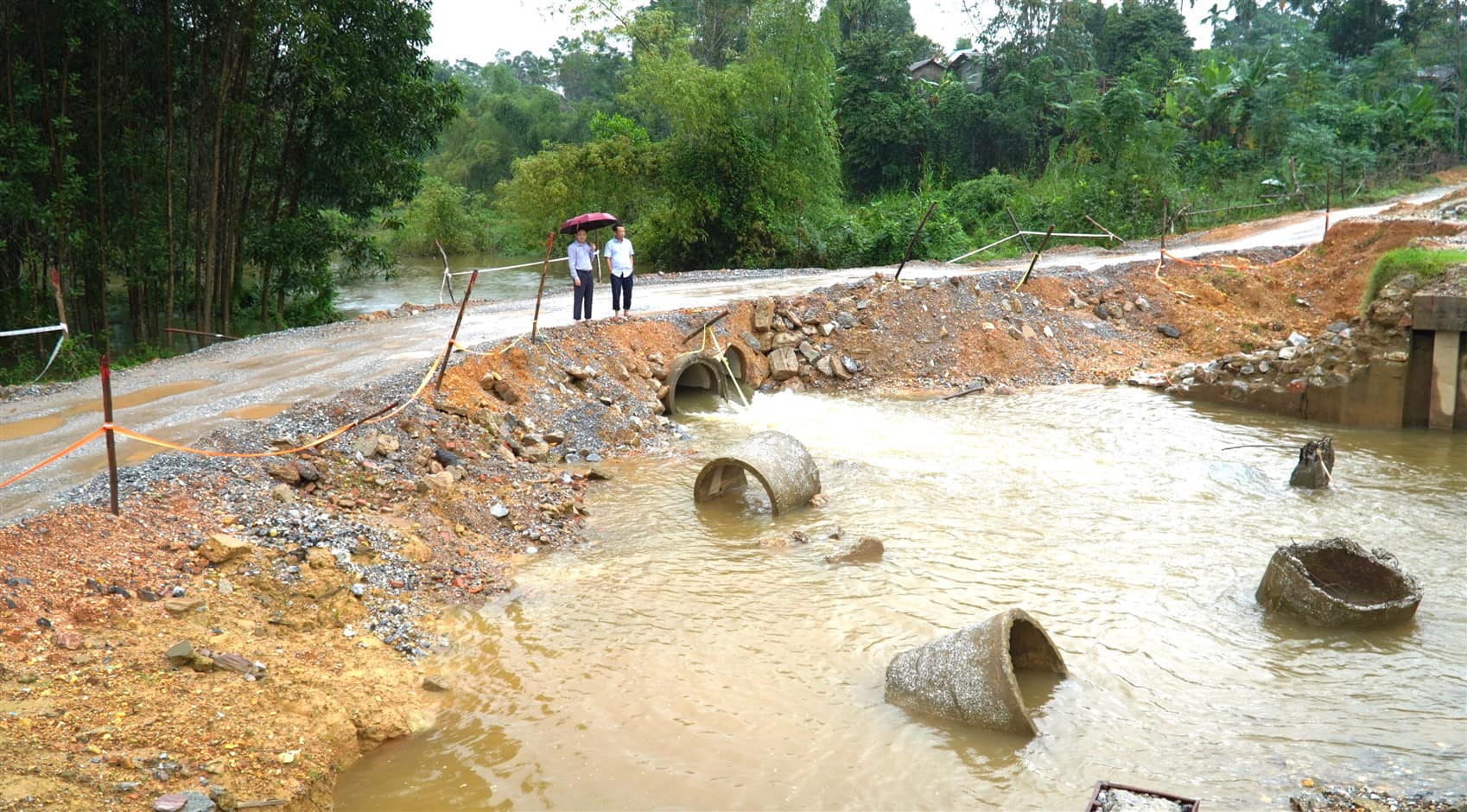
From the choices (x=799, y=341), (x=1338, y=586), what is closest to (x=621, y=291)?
(x=799, y=341)

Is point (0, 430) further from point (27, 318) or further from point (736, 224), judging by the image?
point (736, 224)

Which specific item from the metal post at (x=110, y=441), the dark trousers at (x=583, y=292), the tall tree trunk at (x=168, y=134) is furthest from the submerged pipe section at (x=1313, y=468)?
the tall tree trunk at (x=168, y=134)

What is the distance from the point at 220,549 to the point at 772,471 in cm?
543

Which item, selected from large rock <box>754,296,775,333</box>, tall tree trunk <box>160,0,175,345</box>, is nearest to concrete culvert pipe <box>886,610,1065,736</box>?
large rock <box>754,296,775,333</box>

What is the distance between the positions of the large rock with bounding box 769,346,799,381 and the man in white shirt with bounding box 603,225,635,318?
2.74 meters

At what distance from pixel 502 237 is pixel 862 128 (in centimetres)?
1714

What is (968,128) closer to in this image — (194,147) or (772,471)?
(194,147)

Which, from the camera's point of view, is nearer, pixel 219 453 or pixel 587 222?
pixel 219 453

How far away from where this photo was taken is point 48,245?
17.1 meters

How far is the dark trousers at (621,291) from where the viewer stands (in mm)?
15609

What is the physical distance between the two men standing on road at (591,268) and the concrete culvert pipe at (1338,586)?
9601 millimetres

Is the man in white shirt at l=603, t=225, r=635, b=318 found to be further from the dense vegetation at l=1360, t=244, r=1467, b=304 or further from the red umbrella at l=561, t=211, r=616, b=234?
the dense vegetation at l=1360, t=244, r=1467, b=304

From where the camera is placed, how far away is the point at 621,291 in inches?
635

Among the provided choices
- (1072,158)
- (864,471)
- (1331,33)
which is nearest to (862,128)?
(1072,158)
